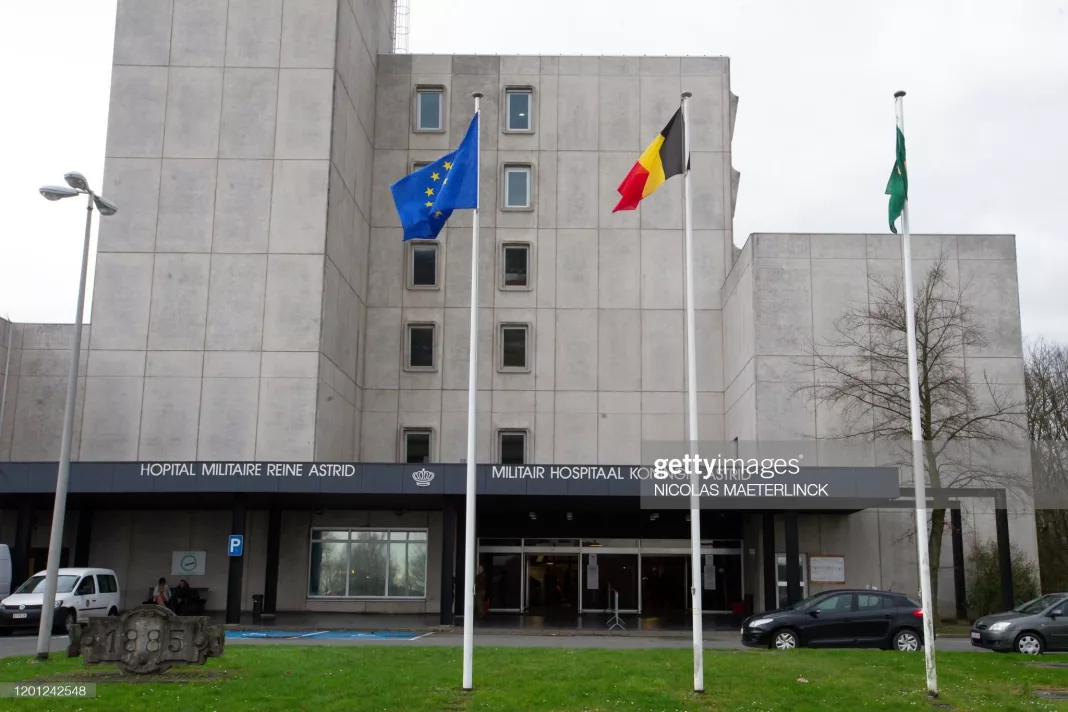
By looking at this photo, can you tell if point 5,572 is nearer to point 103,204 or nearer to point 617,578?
point 103,204

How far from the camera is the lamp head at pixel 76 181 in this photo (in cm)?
1955

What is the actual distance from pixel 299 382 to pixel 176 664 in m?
18.0

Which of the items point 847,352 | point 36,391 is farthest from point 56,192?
point 847,352

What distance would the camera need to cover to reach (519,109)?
41.4 meters

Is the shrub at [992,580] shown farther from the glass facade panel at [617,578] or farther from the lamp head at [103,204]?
the lamp head at [103,204]

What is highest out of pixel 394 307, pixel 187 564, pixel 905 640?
pixel 394 307

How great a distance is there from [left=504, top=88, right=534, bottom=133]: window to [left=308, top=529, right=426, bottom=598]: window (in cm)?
1627

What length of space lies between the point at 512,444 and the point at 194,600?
487 inches

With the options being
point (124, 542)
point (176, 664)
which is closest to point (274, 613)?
point (124, 542)

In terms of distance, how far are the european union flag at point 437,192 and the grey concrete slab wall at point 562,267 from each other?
22.2 metres

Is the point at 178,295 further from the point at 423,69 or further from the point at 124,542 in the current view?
the point at 423,69

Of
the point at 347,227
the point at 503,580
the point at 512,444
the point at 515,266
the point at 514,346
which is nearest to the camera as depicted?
the point at 503,580

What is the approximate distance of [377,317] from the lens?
130ft

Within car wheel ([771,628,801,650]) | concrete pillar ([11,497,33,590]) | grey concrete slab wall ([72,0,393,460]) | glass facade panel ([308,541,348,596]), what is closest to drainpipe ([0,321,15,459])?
grey concrete slab wall ([72,0,393,460])
